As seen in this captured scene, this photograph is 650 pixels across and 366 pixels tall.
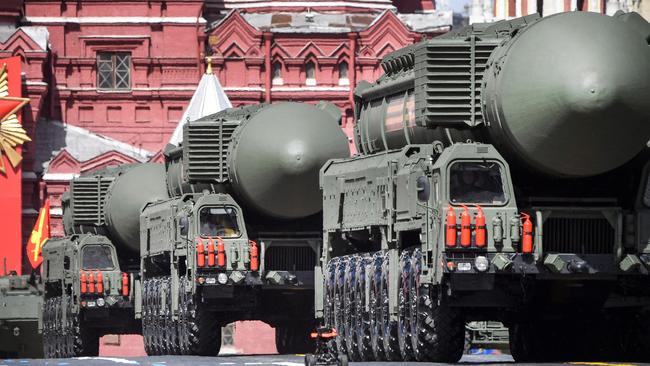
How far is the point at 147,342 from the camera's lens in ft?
169

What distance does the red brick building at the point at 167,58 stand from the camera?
3671 inches

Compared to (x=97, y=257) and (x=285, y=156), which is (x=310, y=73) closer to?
(x=97, y=257)

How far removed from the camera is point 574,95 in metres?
30.3

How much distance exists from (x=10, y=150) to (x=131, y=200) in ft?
107

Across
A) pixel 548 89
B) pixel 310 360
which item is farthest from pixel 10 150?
pixel 310 360

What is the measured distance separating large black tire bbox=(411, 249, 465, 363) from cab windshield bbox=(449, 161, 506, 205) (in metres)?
1.34

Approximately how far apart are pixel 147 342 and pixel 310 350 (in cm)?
551

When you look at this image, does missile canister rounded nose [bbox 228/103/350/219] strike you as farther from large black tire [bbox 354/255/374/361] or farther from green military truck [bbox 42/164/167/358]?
green military truck [bbox 42/164/167/358]

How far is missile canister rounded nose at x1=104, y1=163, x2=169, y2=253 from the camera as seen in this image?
57.3 meters

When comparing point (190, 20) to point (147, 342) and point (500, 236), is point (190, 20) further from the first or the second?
point (500, 236)

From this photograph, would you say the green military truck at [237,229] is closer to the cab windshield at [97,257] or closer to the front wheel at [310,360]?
the cab windshield at [97,257]

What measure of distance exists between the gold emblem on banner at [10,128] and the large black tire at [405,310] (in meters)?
57.1

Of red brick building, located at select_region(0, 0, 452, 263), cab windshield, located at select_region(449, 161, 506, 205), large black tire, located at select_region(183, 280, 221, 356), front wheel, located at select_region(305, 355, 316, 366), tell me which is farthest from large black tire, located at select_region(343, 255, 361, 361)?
red brick building, located at select_region(0, 0, 452, 263)

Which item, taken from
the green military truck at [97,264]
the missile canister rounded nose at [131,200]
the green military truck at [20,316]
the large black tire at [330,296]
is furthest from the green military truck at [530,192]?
the green military truck at [20,316]
